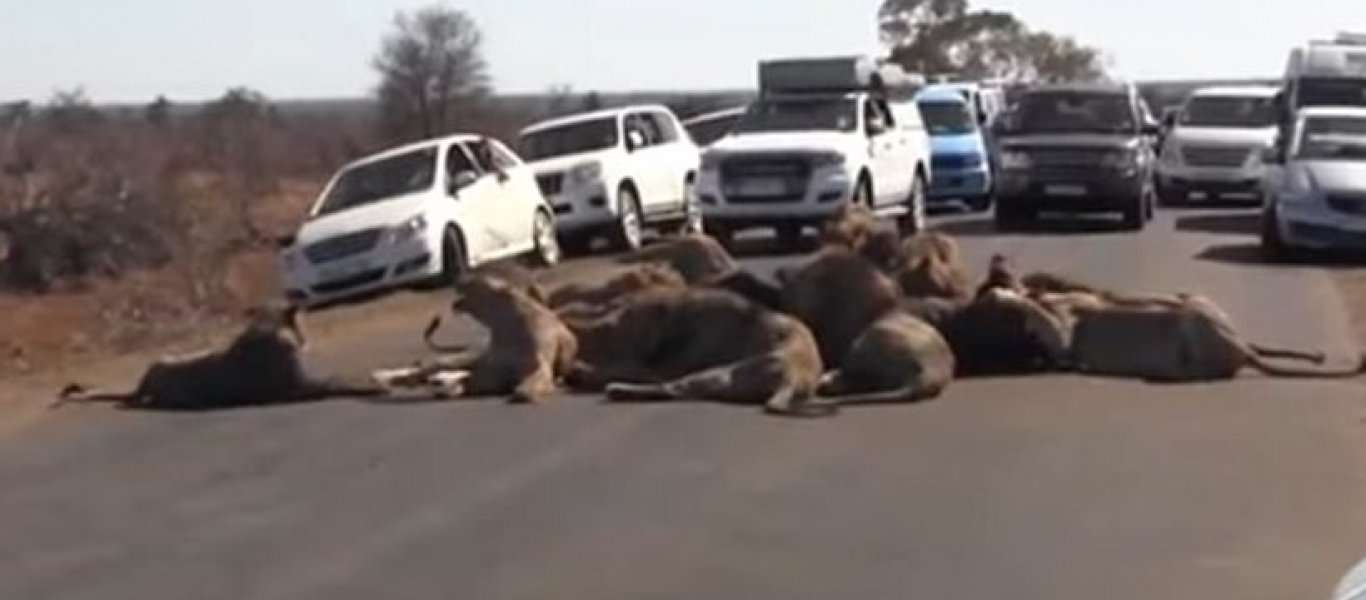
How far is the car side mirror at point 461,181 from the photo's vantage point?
3081cm

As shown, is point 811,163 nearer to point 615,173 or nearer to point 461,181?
point 615,173

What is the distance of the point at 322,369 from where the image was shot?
2120 cm

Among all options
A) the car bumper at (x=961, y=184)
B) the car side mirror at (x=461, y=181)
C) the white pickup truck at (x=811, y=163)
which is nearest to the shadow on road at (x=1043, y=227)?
the white pickup truck at (x=811, y=163)

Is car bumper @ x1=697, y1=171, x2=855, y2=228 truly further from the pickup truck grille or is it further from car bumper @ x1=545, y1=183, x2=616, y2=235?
car bumper @ x1=545, y1=183, x2=616, y2=235

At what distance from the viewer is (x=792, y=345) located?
18562 mm

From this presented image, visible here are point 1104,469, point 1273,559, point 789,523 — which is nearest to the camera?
point 1273,559

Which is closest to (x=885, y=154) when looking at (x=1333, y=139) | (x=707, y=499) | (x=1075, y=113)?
(x=1075, y=113)

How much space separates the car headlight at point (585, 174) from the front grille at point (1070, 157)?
22.1ft

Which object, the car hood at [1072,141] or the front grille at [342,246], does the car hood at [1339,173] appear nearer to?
the car hood at [1072,141]

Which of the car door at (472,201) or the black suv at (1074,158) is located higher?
A: the car door at (472,201)

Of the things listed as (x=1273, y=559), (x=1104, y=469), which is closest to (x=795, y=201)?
(x=1104, y=469)

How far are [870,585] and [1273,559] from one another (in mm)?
1849

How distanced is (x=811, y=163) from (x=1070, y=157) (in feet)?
16.9

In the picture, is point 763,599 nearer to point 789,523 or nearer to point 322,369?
point 789,523
